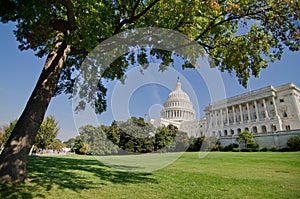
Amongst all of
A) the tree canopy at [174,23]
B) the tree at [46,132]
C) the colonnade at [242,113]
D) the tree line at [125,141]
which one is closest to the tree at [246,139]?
the tree line at [125,141]

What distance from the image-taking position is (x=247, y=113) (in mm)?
81750

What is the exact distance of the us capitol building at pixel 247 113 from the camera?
226ft

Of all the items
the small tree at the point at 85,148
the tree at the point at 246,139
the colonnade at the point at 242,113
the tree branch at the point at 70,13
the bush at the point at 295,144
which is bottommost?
the small tree at the point at 85,148

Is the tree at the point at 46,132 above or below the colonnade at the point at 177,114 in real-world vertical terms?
below

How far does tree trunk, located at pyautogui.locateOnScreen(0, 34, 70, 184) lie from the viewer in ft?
19.0

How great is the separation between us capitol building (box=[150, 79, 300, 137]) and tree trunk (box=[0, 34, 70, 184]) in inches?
1994

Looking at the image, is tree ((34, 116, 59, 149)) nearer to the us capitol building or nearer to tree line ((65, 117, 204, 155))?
tree line ((65, 117, 204, 155))

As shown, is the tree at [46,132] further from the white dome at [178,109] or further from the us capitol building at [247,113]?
the white dome at [178,109]

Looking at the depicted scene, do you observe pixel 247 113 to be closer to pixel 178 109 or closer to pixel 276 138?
pixel 178 109

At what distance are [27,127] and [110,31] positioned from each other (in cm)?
510

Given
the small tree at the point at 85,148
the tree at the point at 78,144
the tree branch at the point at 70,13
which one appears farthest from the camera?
the tree at the point at 78,144

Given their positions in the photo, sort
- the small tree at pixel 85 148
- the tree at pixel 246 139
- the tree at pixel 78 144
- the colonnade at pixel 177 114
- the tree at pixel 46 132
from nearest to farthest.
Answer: the tree at pixel 46 132 < the tree at pixel 246 139 < the small tree at pixel 85 148 < the tree at pixel 78 144 < the colonnade at pixel 177 114

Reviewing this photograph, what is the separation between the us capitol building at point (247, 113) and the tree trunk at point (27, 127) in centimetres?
5064

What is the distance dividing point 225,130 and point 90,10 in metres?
91.0
